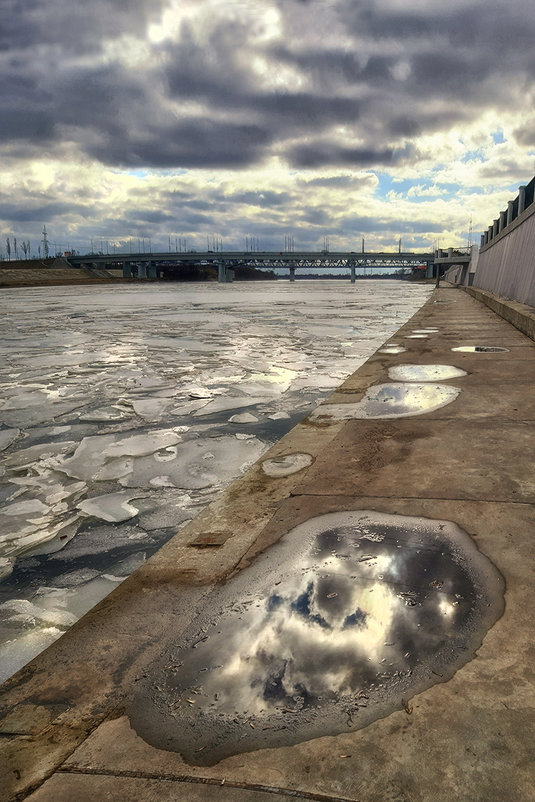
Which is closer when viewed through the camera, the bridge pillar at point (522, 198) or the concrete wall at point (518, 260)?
the concrete wall at point (518, 260)

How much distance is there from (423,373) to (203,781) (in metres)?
5.74

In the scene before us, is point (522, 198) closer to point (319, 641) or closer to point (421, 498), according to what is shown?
point (421, 498)

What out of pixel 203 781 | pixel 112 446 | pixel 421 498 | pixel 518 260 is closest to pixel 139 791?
pixel 203 781

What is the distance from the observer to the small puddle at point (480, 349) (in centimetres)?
796

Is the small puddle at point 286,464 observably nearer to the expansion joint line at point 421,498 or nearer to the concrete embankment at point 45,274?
the expansion joint line at point 421,498

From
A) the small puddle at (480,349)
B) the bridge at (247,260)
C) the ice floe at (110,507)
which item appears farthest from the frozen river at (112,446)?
the bridge at (247,260)

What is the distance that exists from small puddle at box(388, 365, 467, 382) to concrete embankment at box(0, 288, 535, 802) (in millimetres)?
2826

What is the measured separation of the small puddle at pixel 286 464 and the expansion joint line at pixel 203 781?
6.58 feet

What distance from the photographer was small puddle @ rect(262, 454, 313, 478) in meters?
3.19

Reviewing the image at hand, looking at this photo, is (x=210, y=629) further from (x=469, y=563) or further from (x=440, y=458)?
(x=440, y=458)

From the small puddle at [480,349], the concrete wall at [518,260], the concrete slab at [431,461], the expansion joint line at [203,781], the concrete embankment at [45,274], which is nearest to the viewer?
the expansion joint line at [203,781]

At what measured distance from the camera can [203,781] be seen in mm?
1157

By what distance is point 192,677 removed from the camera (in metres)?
1.52

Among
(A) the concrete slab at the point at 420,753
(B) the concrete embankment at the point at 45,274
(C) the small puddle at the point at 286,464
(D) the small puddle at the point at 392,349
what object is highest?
(A) the concrete slab at the point at 420,753
